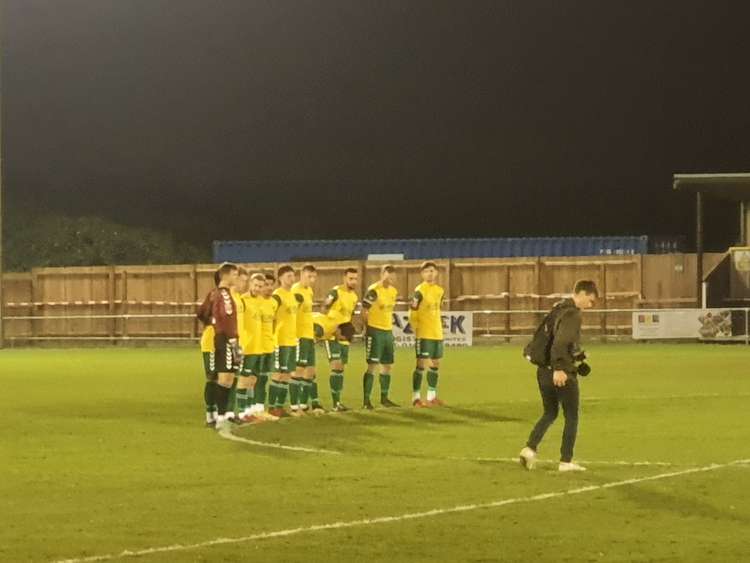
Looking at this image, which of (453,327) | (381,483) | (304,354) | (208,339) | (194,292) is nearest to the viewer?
(381,483)

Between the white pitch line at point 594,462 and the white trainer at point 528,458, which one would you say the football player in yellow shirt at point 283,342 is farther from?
the white trainer at point 528,458

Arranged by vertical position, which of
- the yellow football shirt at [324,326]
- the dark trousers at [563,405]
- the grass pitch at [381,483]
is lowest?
the grass pitch at [381,483]

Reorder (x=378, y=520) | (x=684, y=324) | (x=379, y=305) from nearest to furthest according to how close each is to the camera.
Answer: (x=378, y=520), (x=379, y=305), (x=684, y=324)

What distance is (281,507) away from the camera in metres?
12.4

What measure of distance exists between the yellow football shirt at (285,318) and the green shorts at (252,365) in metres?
0.74

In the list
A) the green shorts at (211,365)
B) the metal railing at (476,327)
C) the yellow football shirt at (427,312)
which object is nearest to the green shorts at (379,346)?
the yellow football shirt at (427,312)

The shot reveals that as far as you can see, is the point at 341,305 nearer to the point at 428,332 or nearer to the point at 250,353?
the point at 428,332

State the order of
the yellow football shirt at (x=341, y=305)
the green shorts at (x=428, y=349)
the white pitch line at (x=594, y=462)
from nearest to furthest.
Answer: the white pitch line at (x=594, y=462) < the yellow football shirt at (x=341, y=305) < the green shorts at (x=428, y=349)

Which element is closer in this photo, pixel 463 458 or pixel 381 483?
pixel 381 483

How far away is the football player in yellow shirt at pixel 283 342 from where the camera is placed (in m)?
22.0

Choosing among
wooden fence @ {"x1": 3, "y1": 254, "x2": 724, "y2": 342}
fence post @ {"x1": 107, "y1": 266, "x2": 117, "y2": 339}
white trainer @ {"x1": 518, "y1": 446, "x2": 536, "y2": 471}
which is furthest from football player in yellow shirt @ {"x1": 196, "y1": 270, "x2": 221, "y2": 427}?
fence post @ {"x1": 107, "y1": 266, "x2": 117, "y2": 339}

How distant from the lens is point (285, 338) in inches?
869

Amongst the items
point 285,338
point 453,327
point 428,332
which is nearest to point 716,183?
point 453,327

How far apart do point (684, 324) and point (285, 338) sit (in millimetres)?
28212
